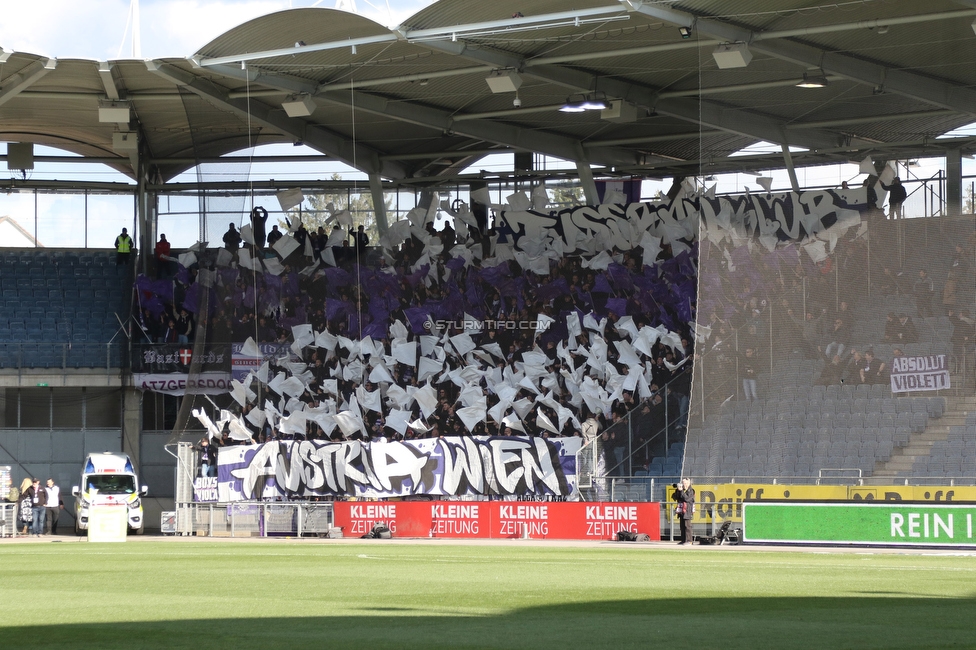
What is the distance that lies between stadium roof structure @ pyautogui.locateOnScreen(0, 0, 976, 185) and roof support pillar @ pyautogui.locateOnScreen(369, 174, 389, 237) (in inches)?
12.7

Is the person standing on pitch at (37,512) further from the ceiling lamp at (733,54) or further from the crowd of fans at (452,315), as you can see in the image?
the ceiling lamp at (733,54)

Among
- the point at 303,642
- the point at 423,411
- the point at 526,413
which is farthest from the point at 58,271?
the point at 303,642

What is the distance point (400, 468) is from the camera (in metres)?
35.0

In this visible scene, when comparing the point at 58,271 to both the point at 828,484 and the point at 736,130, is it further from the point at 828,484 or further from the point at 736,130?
the point at 828,484

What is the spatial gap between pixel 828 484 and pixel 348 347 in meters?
16.6

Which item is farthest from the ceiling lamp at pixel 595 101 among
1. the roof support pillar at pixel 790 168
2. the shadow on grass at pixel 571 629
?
the shadow on grass at pixel 571 629

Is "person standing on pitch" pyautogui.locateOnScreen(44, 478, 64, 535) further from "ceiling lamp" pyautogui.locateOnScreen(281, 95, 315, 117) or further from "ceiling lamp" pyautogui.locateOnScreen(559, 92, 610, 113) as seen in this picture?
"ceiling lamp" pyautogui.locateOnScreen(559, 92, 610, 113)

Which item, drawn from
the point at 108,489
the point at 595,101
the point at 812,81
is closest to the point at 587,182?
the point at 595,101

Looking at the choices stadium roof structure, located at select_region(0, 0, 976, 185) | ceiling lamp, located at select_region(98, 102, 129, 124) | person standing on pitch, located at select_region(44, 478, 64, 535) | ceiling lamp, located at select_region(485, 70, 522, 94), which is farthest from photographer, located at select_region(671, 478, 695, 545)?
person standing on pitch, located at select_region(44, 478, 64, 535)

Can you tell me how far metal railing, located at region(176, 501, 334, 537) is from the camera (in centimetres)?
3309

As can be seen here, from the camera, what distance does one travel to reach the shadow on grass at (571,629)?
9391 mm

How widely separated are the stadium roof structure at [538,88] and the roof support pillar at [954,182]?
0.41 m

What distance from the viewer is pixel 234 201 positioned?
4128cm

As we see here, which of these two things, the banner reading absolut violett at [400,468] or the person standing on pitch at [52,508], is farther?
the person standing on pitch at [52,508]
